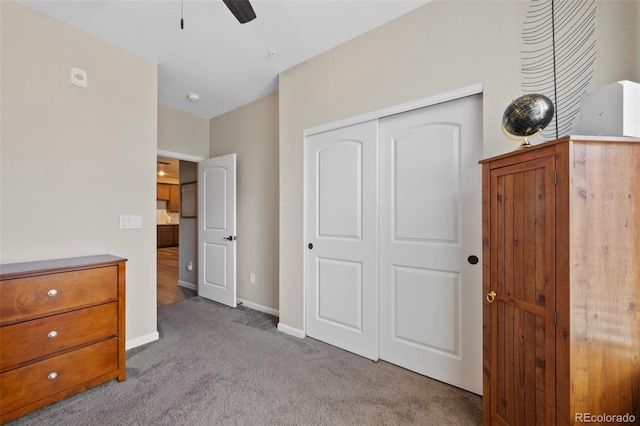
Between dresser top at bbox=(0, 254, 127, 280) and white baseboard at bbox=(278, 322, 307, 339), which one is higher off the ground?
dresser top at bbox=(0, 254, 127, 280)

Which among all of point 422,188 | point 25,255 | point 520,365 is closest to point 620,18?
point 422,188

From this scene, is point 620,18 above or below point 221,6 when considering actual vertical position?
below

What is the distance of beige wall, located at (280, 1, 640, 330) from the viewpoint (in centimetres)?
140

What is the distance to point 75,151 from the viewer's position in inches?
85.0

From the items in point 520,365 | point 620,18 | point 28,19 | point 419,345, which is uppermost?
point 28,19

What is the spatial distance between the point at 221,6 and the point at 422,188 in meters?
1.98

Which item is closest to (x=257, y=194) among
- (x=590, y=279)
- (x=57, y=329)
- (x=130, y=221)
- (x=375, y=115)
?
(x=130, y=221)

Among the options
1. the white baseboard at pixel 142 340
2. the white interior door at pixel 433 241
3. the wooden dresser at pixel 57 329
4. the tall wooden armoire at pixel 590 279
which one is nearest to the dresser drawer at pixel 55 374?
the wooden dresser at pixel 57 329

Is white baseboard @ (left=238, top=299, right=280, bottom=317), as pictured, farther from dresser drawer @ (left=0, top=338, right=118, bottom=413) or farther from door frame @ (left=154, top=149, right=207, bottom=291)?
dresser drawer @ (left=0, top=338, right=118, bottom=413)

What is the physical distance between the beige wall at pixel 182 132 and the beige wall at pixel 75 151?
3.26 ft

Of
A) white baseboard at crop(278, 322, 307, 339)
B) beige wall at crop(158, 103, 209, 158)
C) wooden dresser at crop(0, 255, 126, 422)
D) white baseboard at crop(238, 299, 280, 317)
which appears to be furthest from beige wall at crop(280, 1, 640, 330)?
beige wall at crop(158, 103, 209, 158)

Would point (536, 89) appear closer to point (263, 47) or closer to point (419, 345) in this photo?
point (419, 345)

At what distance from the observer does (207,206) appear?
3836 millimetres

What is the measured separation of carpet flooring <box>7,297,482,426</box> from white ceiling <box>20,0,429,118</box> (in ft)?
8.97
